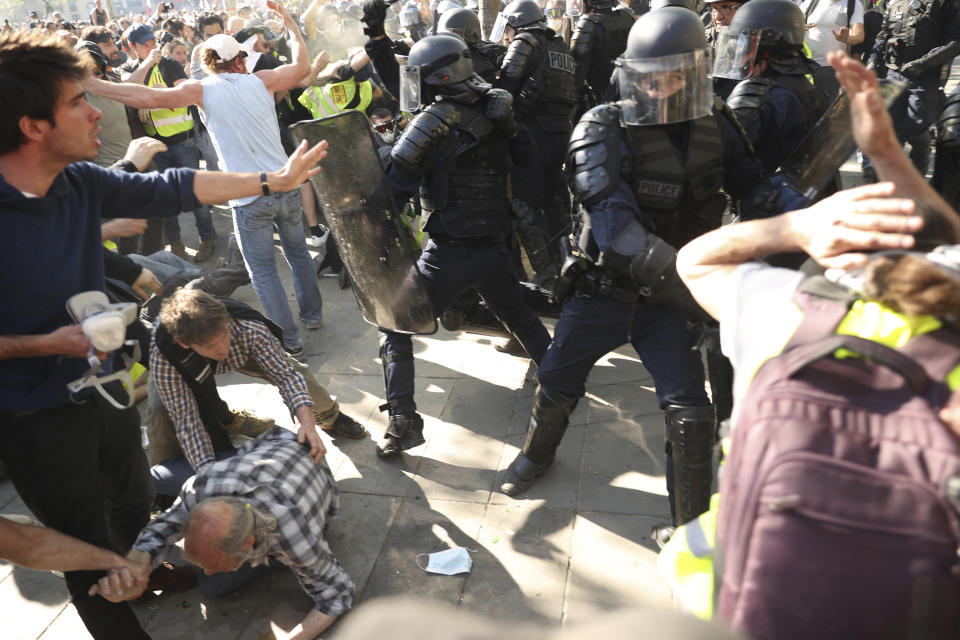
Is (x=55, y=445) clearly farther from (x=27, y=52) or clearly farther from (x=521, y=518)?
(x=521, y=518)

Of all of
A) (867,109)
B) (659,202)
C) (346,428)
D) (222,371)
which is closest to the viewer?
(867,109)

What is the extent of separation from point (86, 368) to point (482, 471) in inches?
74.2

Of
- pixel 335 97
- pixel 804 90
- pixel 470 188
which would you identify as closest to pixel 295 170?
pixel 470 188

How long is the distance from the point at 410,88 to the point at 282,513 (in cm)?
210

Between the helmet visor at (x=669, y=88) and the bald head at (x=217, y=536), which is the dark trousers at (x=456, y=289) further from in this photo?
the bald head at (x=217, y=536)

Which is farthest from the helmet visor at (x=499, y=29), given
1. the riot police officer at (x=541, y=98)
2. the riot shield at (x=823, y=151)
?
the riot shield at (x=823, y=151)

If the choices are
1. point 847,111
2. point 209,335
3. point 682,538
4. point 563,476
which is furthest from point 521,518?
point 847,111

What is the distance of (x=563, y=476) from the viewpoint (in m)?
3.39

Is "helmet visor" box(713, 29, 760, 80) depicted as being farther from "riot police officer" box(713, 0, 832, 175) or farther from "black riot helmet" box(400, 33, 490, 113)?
"black riot helmet" box(400, 33, 490, 113)

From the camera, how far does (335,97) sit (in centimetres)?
586

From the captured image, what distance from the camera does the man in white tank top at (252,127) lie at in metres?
4.23

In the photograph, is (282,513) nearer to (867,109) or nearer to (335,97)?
(867,109)

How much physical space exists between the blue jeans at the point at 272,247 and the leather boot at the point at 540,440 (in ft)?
6.92

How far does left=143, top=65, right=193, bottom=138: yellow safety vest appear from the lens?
6.12 meters
